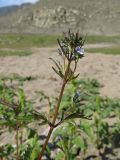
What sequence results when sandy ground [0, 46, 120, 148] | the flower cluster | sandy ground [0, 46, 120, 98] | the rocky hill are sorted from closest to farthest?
1. the flower cluster
2. sandy ground [0, 46, 120, 148]
3. sandy ground [0, 46, 120, 98]
4. the rocky hill

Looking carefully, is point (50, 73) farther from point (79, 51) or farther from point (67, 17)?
point (67, 17)

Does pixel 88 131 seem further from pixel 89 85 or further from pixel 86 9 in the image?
pixel 86 9

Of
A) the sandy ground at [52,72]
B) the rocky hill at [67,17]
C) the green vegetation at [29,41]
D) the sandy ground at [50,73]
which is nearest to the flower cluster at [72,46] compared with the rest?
the sandy ground at [50,73]

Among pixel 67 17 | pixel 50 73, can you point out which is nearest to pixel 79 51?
pixel 50 73

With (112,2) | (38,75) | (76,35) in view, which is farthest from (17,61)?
(112,2)

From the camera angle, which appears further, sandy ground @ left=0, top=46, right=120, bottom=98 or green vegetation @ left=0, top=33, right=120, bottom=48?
green vegetation @ left=0, top=33, right=120, bottom=48

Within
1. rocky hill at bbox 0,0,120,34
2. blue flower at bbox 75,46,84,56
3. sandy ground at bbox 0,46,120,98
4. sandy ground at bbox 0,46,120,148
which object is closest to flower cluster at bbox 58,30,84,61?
blue flower at bbox 75,46,84,56

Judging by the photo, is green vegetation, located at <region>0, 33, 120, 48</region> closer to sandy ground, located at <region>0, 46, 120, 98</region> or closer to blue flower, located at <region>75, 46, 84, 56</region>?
sandy ground, located at <region>0, 46, 120, 98</region>
